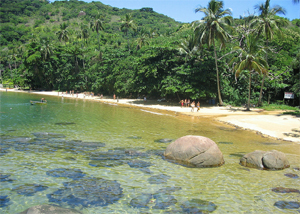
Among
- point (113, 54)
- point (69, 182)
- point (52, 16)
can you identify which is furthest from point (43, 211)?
point (52, 16)

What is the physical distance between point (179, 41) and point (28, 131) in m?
25.5

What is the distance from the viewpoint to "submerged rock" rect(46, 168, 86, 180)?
31.6ft

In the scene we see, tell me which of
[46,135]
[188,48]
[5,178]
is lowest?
[5,178]

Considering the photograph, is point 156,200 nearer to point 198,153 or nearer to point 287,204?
point 198,153

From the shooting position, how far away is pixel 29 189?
8.41 metres

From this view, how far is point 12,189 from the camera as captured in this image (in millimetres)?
8383

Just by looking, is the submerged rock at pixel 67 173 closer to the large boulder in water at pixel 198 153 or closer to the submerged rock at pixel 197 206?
the submerged rock at pixel 197 206

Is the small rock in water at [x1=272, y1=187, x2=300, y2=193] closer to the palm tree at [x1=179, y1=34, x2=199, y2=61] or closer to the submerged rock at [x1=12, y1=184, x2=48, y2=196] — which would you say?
the submerged rock at [x1=12, y1=184, x2=48, y2=196]

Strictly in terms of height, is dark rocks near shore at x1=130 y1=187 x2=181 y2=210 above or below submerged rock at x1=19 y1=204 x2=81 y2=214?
below

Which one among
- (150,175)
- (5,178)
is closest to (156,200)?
(150,175)

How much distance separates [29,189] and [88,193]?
200 centimetres

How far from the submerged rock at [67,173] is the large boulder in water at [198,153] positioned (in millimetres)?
4288

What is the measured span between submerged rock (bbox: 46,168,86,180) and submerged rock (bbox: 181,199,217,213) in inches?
165

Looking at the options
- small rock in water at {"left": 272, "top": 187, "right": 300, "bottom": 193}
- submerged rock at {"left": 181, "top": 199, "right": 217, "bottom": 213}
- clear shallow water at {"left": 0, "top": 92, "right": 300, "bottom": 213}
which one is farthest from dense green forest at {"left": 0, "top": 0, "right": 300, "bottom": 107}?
submerged rock at {"left": 181, "top": 199, "right": 217, "bottom": 213}
